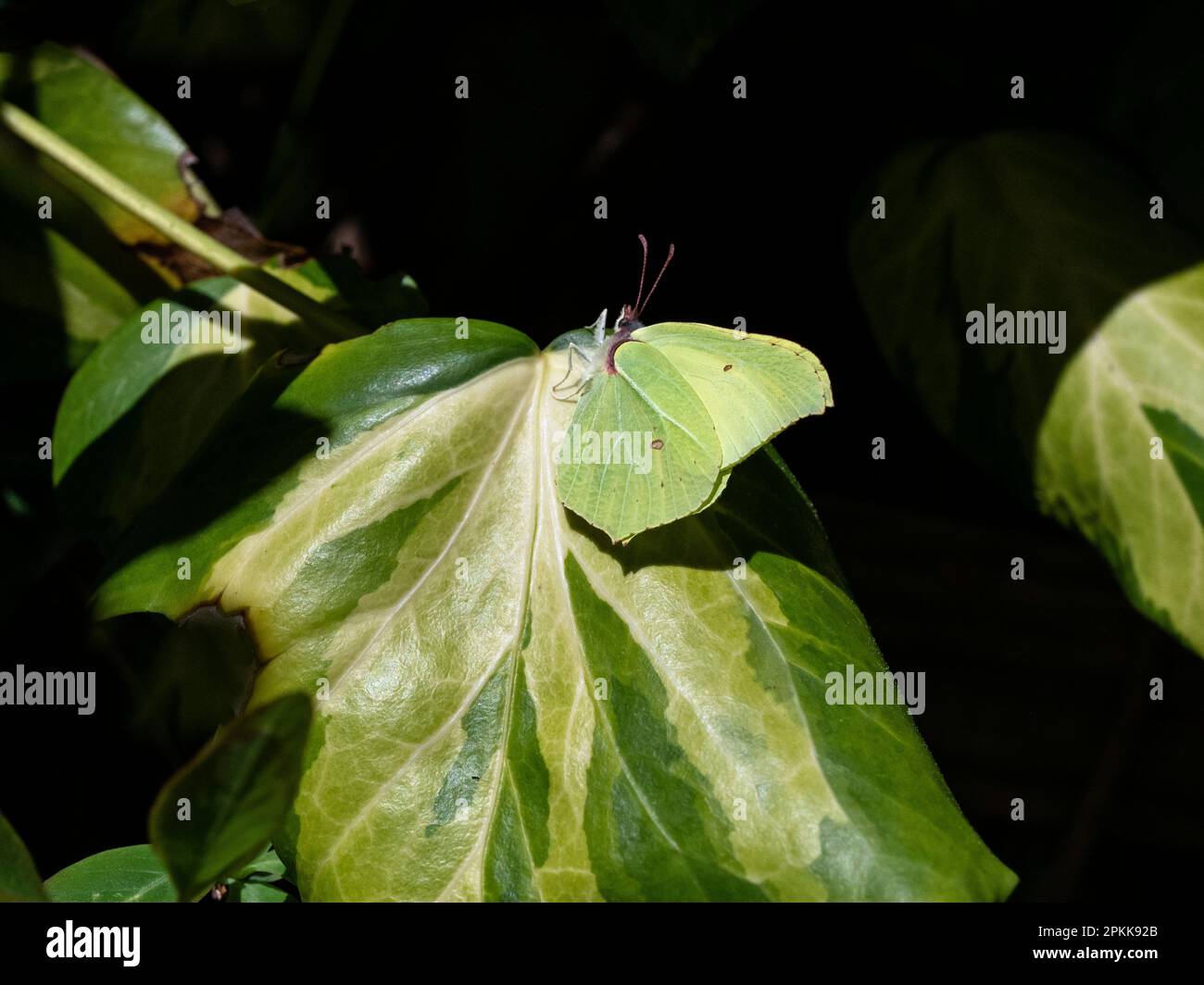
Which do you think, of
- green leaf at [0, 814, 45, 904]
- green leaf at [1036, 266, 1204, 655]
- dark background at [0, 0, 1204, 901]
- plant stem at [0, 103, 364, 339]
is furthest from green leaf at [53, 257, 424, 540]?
green leaf at [1036, 266, 1204, 655]

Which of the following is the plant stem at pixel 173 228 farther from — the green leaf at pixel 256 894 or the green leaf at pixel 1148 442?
the green leaf at pixel 1148 442

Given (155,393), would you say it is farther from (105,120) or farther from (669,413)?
(669,413)

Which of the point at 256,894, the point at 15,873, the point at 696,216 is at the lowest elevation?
the point at 256,894

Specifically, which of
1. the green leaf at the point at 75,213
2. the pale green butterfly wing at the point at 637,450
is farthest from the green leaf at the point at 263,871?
the green leaf at the point at 75,213

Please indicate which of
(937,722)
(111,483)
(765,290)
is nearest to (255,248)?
(111,483)

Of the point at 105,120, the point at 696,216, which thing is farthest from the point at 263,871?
the point at 696,216

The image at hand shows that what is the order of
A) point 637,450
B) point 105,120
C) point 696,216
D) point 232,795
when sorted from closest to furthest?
point 232,795, point 637,450, point 105,120, point 696,216
